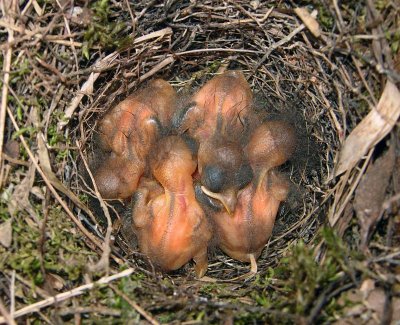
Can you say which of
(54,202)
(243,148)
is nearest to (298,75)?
(243,148)

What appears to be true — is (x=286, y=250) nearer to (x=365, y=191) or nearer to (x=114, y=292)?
(x=365, y=191)

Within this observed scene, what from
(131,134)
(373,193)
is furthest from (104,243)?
(373,193)

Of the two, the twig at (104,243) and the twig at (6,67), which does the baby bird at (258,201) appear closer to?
the twig at (104,243)

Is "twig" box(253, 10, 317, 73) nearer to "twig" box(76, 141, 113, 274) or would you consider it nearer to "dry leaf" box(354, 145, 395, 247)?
"dry leaf" box(354, 145, 395, 247)

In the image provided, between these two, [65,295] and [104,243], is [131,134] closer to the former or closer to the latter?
[104,243]

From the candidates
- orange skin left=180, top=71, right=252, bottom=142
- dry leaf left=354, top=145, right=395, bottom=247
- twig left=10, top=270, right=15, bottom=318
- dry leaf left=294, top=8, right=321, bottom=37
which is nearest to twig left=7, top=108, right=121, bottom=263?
twig left=10, top=270, right=15, bottom=318
